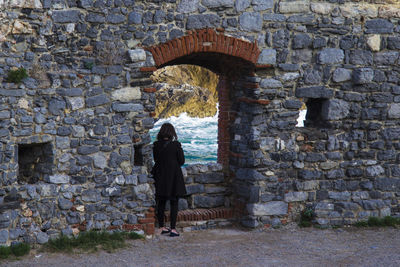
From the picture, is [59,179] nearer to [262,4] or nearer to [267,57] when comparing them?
[267,57]

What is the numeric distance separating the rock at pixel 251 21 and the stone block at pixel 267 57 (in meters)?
0.31

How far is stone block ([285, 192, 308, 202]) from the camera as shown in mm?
7750

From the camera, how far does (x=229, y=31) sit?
7262 millimetres

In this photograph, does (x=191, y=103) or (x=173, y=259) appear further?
(x=191, y=103)

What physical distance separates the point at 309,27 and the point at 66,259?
438 centimetres

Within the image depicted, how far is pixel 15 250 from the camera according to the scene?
6.19 metres

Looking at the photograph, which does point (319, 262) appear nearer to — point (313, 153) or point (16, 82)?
point (313, 153)

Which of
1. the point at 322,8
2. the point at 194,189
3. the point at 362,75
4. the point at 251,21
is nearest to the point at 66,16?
the point at 251,21

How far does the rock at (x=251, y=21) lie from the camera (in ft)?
23.9

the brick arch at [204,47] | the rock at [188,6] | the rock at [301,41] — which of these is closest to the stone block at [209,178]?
the brick arch at [204,47]

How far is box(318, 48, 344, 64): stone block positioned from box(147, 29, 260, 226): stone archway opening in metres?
0.99

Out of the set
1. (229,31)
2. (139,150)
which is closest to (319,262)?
(139,150)

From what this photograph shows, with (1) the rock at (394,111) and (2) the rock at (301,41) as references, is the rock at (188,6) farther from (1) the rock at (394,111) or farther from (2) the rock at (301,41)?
(1) the rock at (394,111)

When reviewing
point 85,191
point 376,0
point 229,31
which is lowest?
point 85,191
